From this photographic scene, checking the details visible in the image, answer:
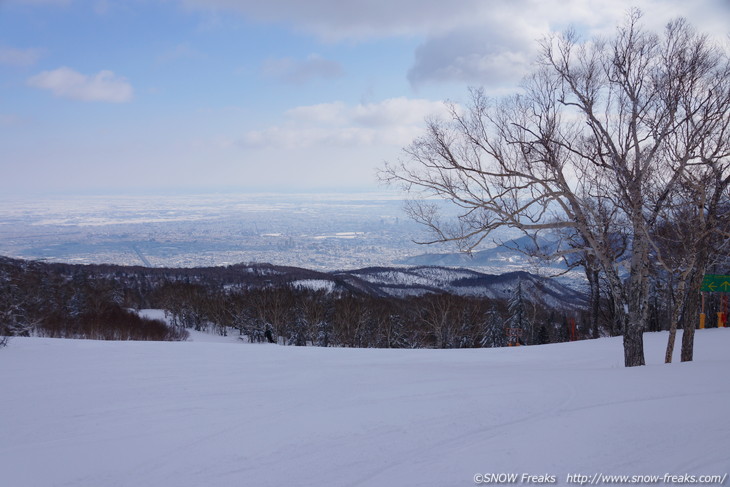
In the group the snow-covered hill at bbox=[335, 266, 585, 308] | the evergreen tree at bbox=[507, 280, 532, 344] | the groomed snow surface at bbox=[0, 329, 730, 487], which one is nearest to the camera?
the groomed snow surface at bbox=[0, 329, 730, 487]

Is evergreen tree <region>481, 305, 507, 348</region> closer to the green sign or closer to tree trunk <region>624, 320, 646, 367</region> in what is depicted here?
the green sign

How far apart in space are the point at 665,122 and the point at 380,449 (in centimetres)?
750

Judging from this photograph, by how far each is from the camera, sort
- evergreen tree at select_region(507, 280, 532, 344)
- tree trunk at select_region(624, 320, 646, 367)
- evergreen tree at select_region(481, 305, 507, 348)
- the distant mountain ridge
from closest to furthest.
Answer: tree trunk at select_region(624, 320, 646, 367)
evergreen tree at select_region(507, 280, 532, 344)
evergreen tree at select_region(481, 305, 507, 348)
the distant mountain ridge

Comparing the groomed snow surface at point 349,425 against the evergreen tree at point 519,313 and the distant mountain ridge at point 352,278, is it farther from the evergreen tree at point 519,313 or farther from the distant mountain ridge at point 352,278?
the distant mountain ridge at point 352,278

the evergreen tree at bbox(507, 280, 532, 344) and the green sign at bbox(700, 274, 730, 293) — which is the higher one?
the green sign at bbox(700, 274, 730, 293)

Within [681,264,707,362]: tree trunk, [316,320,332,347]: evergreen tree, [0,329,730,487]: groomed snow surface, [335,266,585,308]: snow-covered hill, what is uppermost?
[681,264,707,362]: tree trunk

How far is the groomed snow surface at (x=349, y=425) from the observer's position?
371 centimetres

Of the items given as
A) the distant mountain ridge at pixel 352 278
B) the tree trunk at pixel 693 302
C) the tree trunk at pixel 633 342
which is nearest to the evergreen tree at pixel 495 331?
the distant mountain ridge at pixel 352 278

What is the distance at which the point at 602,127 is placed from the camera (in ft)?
25.9

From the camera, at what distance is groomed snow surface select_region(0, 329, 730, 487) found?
3.71 meters

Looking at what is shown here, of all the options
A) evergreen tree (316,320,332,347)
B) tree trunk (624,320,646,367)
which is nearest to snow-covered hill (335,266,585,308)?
evergreen tree (316,320,332,347)

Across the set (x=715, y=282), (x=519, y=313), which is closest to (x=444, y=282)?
(x=519, y=313)

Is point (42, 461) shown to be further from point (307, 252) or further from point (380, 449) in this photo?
point (307, 252)

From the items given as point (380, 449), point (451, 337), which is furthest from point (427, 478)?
point (451, 337)
